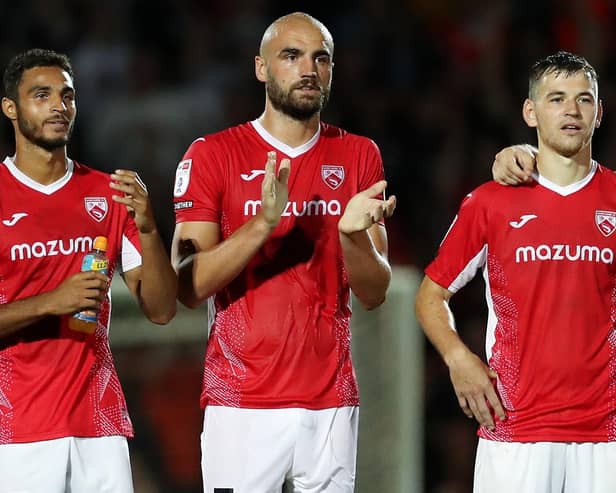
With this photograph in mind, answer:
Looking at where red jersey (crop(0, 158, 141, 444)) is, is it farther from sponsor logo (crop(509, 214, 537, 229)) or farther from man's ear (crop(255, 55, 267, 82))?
sponsor logo (crop(509, 214, 537, 229))

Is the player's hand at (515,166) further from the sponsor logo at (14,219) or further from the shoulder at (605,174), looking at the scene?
the sponsor logo at (14,219)

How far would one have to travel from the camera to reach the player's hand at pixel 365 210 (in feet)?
15.4

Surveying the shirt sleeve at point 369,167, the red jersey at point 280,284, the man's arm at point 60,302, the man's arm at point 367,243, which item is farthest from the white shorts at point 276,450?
the shirt sleeve at point 369,167

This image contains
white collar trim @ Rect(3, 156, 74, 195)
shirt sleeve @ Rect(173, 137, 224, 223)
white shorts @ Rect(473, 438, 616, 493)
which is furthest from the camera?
shirt sleeve @ Rect(173, 137, 224, 223)

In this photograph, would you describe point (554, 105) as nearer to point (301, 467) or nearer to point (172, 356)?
point (301, 467)

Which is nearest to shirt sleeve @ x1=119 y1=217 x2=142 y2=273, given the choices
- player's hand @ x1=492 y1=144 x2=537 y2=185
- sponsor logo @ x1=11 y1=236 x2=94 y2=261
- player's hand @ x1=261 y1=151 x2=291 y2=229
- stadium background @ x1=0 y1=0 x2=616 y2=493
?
sponsor logo @ x1=11 y1=236 x2=94 y2=261

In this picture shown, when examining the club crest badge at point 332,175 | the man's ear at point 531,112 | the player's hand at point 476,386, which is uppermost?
the man's ear at point 531,112

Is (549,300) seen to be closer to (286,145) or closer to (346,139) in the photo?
(346,139)

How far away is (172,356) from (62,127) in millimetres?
2766

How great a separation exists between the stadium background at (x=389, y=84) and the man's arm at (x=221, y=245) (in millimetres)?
3263

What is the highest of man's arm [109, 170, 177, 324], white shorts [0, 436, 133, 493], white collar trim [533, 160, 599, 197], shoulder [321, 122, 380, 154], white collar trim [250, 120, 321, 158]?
shoulder [321, 122, 380, 154]

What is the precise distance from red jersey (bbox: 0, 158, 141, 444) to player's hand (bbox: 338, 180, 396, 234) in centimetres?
82

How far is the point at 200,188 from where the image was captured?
198 inches

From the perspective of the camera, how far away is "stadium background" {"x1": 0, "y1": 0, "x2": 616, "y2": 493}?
28.8 ft
